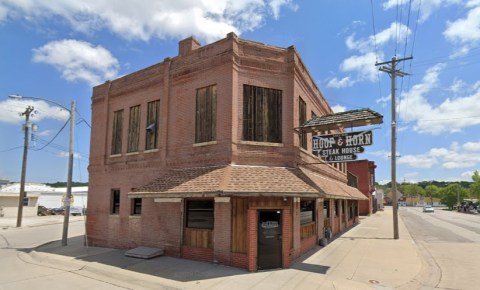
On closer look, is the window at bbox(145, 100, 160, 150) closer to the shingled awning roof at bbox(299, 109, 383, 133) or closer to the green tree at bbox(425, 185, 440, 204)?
the shingled awning roof at bbox(299, 109, 383, 133)

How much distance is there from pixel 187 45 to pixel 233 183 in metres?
7.47

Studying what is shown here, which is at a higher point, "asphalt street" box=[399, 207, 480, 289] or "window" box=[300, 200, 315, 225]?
"window" box=[300, 200, 315, 225]

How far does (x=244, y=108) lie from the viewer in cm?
1368

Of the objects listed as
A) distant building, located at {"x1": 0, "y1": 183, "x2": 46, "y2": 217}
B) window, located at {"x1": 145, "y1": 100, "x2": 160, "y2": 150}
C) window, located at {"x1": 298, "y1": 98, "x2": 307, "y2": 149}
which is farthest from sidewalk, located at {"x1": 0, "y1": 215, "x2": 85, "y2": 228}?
window, located at {"x1": 298, "y1": 98, "x2": 307, "y2": 149}

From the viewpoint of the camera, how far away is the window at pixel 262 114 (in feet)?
44.9

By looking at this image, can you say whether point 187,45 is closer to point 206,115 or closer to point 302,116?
point 206,115

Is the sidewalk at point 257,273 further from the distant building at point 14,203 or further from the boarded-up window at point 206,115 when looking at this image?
the distant building at point 14,203

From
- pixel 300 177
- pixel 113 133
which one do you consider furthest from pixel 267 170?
pixel 113 133

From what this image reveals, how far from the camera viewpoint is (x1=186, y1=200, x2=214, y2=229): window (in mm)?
13016

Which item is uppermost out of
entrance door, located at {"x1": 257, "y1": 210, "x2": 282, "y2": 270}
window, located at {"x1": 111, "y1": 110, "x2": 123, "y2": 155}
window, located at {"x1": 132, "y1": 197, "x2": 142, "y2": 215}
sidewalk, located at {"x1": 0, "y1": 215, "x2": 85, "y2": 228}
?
window, located at {"x1": 111, "y1": 110, "x2": 123, "y2": 155}

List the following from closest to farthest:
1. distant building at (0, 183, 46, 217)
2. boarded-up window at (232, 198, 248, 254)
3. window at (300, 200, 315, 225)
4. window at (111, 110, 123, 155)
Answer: boarded-up window at (232, 198, 248, 254)
window at (300, 200, 315, 225)
window at (111, 110, 123, 155)
distant building at (0, 183, 46, 217)

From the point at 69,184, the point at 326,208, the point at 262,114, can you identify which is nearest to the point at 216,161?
the point at 262,114

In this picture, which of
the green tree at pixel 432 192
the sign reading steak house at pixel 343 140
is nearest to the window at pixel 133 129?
the sign reading steak house at pixel 343 140

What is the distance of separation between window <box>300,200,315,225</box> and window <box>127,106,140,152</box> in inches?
332
